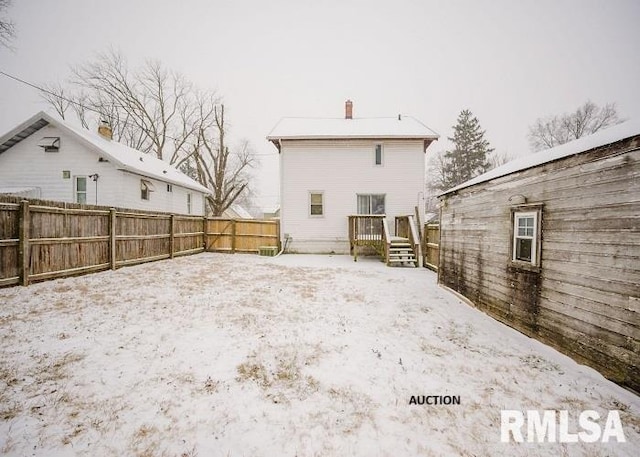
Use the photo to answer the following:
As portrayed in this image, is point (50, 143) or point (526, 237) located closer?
point (526, 237)

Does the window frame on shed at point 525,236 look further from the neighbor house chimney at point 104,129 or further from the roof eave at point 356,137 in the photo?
the neighbor house chimney at point 104,129

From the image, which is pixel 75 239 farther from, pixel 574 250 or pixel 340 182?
pixel 574 250

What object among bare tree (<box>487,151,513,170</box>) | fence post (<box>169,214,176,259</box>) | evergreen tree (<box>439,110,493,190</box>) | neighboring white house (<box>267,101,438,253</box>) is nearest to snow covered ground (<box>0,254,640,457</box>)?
fence post (<box>169,214,176,259</box>)

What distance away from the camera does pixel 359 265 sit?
11898 mm

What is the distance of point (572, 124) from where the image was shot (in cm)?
2947

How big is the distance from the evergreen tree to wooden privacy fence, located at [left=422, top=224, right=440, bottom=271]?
2501cm

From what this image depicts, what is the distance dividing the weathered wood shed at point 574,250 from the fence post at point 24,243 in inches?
443

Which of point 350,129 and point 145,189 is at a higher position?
point 350,129

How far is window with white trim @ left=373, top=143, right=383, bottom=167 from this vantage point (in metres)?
15.2

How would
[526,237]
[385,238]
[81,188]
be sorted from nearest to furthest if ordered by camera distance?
[526,237], [385,238], [81,188]

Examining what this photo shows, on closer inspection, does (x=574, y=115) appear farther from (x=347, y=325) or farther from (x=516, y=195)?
(x=347, y=325)

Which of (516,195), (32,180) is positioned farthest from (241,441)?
(32,180)

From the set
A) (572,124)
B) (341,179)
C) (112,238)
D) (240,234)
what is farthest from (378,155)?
(572,124)

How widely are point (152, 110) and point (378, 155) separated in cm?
2479
